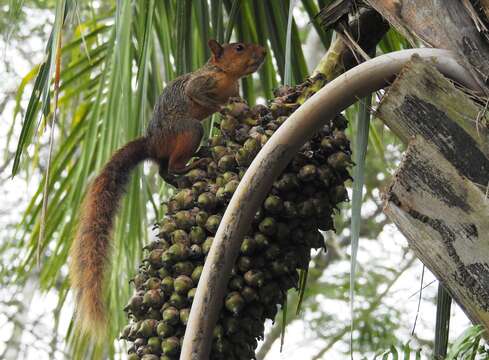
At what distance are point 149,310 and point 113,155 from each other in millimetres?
1028

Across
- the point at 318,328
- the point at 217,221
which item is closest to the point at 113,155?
the point at 217,221

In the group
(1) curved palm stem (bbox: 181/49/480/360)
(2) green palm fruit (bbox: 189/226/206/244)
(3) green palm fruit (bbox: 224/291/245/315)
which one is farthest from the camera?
(2) green palm fruit (bbox: 189/226/206/244)

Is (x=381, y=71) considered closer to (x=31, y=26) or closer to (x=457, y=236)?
(x=457, y=236)

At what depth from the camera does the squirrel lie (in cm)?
194

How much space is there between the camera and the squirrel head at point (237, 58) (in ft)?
9.00

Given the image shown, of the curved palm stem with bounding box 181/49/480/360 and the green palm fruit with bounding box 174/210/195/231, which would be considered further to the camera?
the green palm fruit with bounding box 174/210/195/231

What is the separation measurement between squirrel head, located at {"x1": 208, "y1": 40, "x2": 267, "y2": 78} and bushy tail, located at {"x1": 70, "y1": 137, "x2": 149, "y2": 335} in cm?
47

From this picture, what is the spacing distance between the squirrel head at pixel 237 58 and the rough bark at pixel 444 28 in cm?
114

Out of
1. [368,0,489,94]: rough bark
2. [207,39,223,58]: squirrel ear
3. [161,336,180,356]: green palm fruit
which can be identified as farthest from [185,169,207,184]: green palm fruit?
[207,39,223,58]: squirrel ear

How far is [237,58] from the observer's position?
3.04 m

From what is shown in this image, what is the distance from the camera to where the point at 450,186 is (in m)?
1.21

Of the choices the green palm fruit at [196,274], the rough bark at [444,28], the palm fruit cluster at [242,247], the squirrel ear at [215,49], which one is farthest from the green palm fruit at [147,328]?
the squirrel ear at [215,49]

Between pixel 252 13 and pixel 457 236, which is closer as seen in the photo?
pixel 457 236

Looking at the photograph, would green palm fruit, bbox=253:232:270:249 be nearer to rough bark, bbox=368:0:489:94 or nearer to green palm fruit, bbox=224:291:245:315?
green palm fruit, bbox=224:291:245:315
